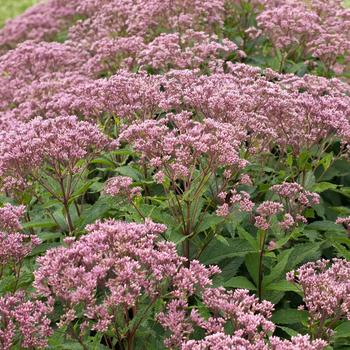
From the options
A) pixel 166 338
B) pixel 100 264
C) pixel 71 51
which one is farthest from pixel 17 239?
pixel 71 51

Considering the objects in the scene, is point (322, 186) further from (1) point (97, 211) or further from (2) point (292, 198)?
(1) point (97, 211)

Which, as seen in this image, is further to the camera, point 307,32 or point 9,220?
point 307,32

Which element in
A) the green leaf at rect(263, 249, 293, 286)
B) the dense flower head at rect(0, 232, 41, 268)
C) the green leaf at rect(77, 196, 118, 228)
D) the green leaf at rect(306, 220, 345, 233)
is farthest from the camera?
the green leaf at rect(306, 220, 345, 233)

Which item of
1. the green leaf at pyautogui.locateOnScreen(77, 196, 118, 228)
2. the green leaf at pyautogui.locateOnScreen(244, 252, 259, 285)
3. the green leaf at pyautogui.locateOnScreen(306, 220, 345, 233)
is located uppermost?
the green leaf at pyautogui.locateOnScreen(77, 196, 118, 228)

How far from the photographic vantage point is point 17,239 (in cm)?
437

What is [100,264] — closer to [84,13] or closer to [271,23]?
[271,23]

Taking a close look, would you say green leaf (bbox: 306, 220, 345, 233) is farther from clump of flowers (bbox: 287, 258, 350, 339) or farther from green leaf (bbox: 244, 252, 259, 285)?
clump of flowers (bbox: 287, 258, 350, 339)

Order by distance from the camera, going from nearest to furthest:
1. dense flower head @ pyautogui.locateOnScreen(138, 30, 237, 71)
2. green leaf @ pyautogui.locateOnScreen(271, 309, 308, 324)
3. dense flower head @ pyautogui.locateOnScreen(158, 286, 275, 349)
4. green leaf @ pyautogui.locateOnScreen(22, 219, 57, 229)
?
dense flower head @ pyautogui.locateOnScreen(158, 286, 275, 349)
green leaf @ pyautogui.locateOnScreen(271, 309, 308, 324)
green leaf @ pyautogui.locateOnScreen(22, 219, 57, 229)
dense flower head @ pyautogui.locateOnScreen(138, 30, 237, 71)

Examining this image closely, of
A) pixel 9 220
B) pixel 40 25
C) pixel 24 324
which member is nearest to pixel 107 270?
pixel 24 324

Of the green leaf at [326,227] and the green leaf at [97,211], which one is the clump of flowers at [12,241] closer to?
the green leaf at [97,211]

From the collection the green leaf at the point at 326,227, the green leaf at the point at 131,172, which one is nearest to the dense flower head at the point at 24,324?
the green leaf at the point at 131,172

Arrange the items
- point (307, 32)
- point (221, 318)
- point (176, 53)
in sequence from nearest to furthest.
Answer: point (221, 318)
point (176, 53)
point (307, 32)

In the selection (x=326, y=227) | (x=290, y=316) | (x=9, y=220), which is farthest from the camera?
(x=326, y=227)

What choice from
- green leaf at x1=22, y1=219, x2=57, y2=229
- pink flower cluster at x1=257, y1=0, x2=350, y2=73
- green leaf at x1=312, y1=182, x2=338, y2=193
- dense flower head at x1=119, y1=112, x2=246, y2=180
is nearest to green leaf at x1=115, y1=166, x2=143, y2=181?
dense flower head at x1=119, y1=112, x2=246, y2=180
